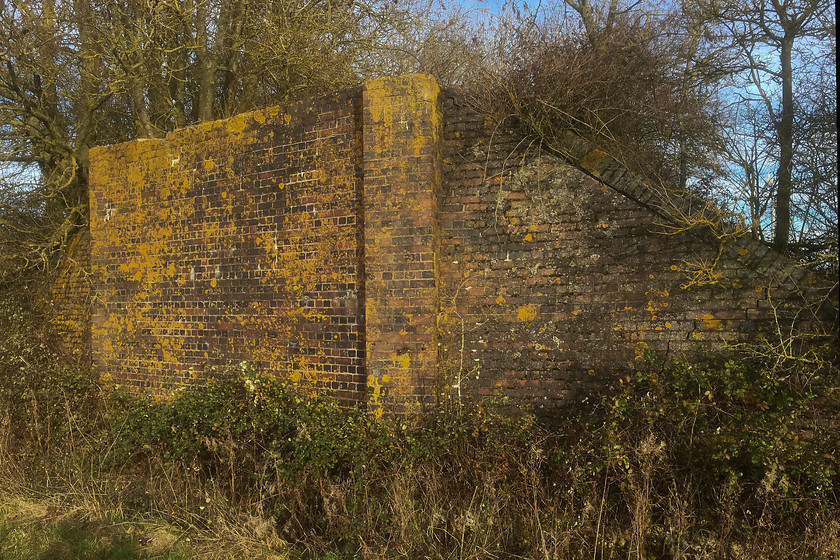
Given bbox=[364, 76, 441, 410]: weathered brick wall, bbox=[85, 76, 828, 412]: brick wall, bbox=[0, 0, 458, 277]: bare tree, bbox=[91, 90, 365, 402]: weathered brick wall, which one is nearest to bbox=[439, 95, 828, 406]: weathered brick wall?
bbox=[85, 76, 828, 412]: brick wall

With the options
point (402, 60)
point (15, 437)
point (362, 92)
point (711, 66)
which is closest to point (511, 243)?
point (362, 92)

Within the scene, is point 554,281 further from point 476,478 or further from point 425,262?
point 476,478

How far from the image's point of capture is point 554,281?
4324mm

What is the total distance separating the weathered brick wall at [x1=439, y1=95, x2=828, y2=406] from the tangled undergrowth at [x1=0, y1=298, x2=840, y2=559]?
0.29 m

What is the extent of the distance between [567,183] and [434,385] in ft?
7.38

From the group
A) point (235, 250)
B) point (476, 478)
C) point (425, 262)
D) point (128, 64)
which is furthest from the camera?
point (128, 64)

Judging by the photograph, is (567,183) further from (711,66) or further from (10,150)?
(10,150)

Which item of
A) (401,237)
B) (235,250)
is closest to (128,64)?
(235,250)

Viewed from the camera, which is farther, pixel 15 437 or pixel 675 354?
pixel 15 437

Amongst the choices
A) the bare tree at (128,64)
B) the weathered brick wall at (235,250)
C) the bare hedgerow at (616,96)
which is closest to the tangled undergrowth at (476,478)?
the weathered brick wall at (235,250)

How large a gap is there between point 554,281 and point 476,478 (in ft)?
6.06

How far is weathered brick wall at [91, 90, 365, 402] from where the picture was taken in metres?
4.99

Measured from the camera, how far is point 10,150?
749 cm

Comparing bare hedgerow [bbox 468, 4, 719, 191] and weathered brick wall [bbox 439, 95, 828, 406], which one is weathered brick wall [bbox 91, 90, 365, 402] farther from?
bare hedgerow [bbox 468, 4, 719, 191]
